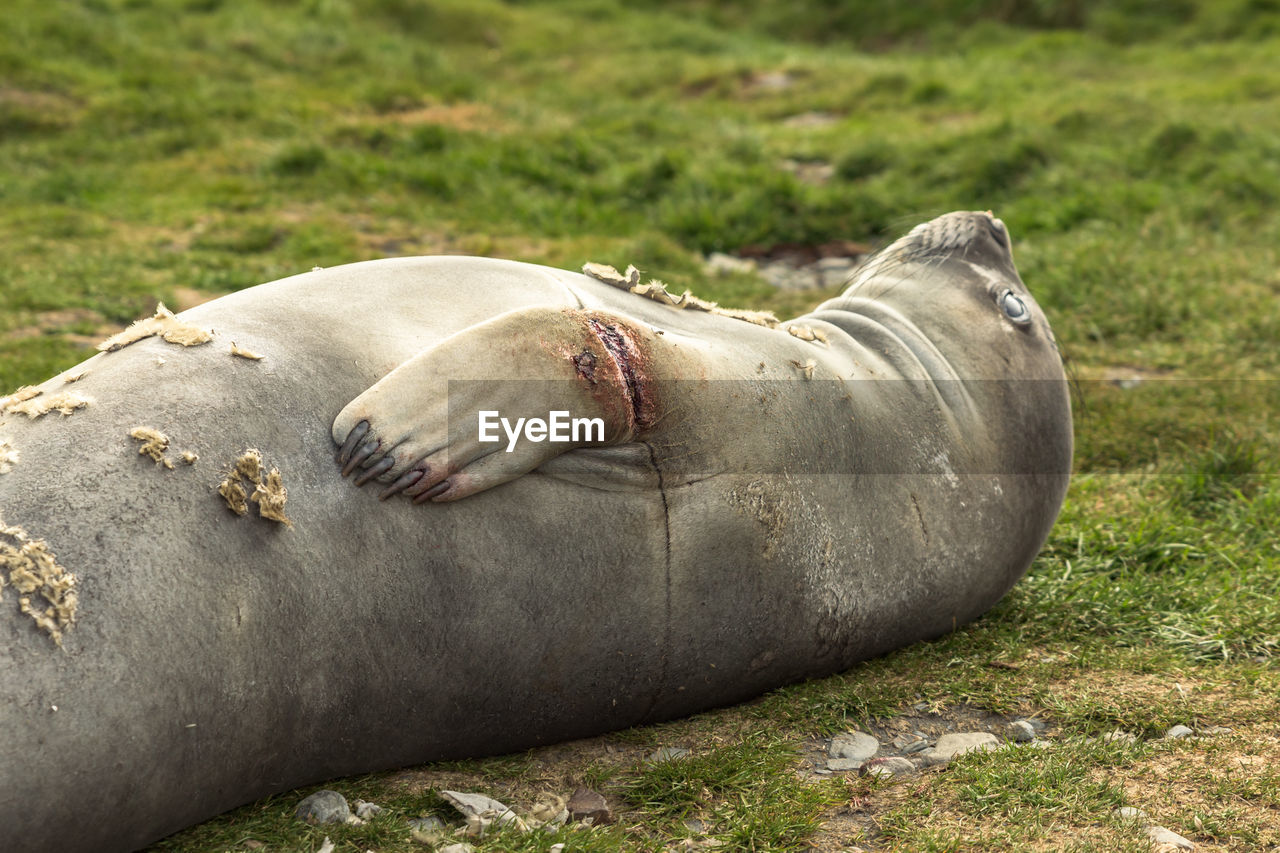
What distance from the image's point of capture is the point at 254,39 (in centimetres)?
1120

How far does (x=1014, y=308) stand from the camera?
348 cm

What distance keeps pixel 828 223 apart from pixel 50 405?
602 cm

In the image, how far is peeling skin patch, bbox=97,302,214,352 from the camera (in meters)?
2.34

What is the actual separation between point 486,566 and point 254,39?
33.3ft

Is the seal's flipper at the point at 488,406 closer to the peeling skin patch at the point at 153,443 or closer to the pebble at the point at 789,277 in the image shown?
the peeling skin patch at the point at 153,443

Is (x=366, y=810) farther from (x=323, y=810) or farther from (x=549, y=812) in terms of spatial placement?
(x=549, y=812)

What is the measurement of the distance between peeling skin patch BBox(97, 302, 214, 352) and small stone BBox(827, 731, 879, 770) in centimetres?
169

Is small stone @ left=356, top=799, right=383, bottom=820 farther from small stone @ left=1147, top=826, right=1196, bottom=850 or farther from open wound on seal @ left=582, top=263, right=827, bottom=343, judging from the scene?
small stone @ left=1147, top=826, right=1196, bottom=850

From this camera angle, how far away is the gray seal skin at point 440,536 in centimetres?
205

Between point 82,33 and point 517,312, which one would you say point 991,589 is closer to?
point 517,312

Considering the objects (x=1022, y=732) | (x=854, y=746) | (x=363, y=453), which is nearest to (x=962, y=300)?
(x=1022, y=732)

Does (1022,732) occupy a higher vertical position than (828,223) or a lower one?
lower

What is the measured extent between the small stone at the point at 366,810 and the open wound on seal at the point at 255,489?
627mm

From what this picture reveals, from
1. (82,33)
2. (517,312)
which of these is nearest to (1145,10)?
(82,33)
